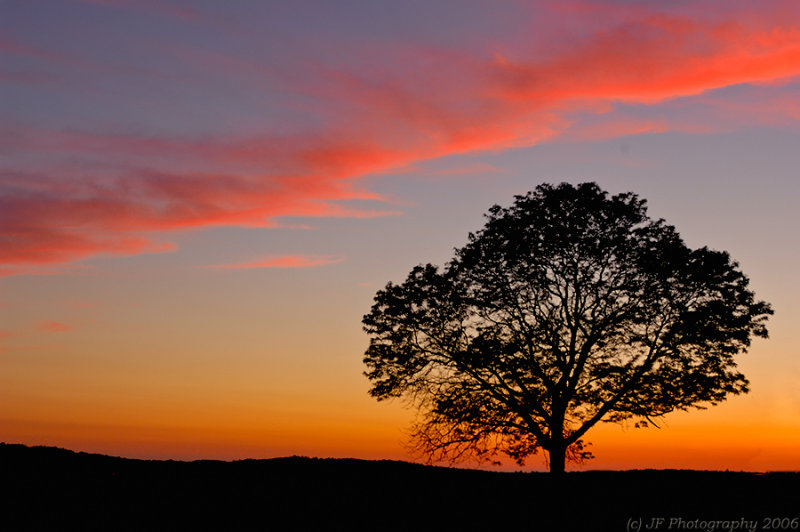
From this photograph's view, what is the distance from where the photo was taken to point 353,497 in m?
26.0

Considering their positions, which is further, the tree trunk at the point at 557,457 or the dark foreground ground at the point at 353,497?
the tree trunk at the point at 557,457

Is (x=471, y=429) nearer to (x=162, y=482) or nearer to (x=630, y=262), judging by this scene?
(x=630, y=262)

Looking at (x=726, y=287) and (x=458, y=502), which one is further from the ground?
(x=726, y=287)

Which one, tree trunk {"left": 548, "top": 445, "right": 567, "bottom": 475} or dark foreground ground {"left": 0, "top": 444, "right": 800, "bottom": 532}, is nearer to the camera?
dark foreground ground {"left": 0, "top": 444, "right": 800, "bottom": 532}

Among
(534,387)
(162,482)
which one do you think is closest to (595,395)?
(534,387)

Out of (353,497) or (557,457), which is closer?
(353,497)

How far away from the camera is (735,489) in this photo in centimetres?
2792

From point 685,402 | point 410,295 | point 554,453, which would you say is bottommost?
point 554,453

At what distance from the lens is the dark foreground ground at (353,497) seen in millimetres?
23547

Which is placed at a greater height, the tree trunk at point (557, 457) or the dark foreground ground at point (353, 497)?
the tree trunk at point (557, 457)

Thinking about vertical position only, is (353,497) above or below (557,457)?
below

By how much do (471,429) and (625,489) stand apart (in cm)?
995

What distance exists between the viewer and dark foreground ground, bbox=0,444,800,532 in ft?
77.3

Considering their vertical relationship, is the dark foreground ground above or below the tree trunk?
below
